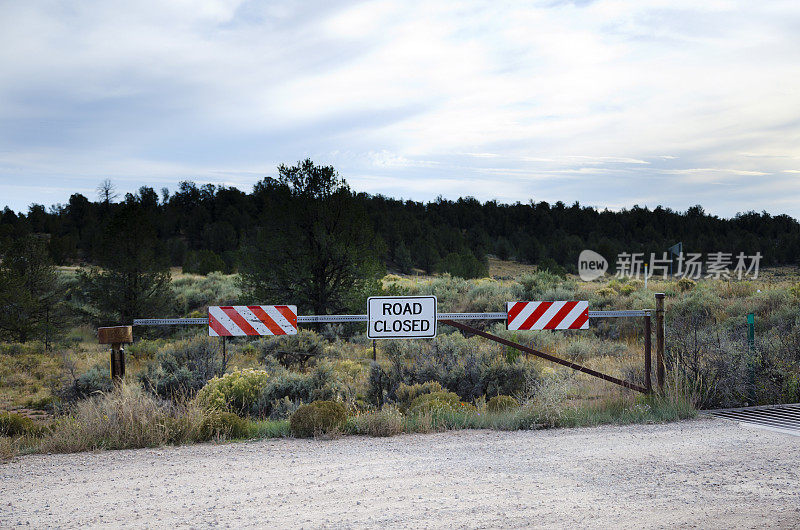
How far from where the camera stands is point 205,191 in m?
94.4

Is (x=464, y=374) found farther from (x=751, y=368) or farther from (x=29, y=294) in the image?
(x=29, y=294)

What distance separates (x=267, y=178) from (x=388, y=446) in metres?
16.1

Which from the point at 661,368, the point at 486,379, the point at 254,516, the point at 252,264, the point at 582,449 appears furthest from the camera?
the point at 252,264

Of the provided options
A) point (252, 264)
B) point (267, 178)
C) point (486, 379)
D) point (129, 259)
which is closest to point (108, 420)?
point (486, 379)

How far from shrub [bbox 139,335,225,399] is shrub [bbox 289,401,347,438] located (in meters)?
3.31

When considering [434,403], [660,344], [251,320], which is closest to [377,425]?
[434,403]

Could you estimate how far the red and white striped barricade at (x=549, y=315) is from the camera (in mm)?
8734

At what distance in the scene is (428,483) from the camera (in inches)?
203

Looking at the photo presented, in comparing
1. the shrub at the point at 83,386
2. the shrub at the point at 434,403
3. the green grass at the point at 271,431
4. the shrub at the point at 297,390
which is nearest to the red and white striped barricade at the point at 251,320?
the shrub at the point at 297,390

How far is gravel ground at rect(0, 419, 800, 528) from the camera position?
173 inches

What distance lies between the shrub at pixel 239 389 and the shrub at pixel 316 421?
6.61 ft

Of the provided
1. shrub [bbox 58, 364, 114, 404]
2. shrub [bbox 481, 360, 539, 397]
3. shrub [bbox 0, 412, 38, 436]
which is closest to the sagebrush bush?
shrub [bbox 481, 360, 539, 397]

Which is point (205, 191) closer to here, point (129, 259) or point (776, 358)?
point (129, 259)

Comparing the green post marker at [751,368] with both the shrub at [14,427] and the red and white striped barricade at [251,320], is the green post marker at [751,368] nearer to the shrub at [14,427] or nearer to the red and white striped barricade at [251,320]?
the red and white striped barricade at [251,320]
